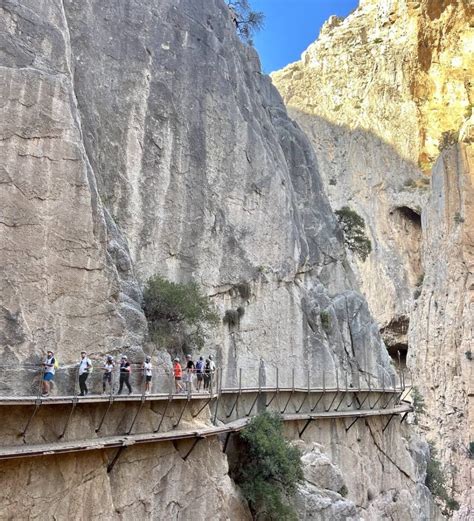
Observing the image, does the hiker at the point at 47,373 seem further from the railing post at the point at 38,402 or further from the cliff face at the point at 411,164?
the cliff face at the point at 411,164

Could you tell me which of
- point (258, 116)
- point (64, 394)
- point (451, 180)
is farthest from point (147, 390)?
point (451, 180)

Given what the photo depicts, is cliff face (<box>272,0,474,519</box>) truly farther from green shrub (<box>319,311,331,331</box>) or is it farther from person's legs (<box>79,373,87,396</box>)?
person's legs (<box>79,373,87,396</box>)

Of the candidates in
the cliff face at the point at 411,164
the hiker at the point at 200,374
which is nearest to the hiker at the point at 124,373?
the hiker at the point at 200,374

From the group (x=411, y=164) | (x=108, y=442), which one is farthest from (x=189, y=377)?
(x=411, y=164)

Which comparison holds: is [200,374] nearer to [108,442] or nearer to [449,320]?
[108,442]

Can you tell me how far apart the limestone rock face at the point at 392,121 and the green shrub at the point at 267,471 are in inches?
1484

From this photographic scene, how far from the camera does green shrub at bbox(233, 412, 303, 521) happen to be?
17.2m

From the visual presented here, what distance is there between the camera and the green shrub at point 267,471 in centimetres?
1719

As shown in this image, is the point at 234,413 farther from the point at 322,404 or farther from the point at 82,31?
the point at 82,31

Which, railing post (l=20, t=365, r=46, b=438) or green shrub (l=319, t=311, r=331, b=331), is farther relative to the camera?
green shrub (l=319, t=311, r=331, b=331)

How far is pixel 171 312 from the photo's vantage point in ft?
62.5

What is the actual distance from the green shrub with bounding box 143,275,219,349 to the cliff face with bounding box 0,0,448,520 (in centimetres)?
157

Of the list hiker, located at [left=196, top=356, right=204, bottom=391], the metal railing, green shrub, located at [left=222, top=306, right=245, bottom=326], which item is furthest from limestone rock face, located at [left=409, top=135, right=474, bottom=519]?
hiker, located at [left=196, top=356, right=204, bottom=391]

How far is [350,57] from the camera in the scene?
220 ft
